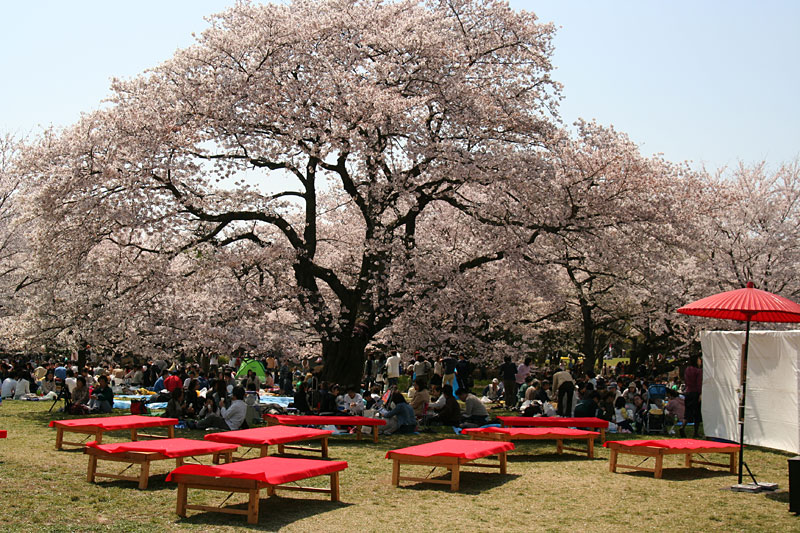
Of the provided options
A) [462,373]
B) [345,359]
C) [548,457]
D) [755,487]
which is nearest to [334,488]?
[548,457]

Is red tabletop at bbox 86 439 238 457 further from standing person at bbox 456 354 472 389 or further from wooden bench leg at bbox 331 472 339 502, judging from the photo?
standing person at bbox 456 354 472 389

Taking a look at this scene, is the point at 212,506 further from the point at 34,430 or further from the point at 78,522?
the point at 34,430

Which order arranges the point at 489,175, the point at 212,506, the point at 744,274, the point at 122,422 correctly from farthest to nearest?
the point at 744,274, the point at 489,175, the point at 122,422, the point at 212,506

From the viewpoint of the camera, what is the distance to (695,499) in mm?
8508

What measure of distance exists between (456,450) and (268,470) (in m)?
2.59

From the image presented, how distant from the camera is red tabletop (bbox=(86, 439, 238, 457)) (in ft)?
29.0

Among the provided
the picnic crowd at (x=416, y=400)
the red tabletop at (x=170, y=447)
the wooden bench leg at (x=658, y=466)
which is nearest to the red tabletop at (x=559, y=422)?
the picnic crowd at (x=416, y=400)

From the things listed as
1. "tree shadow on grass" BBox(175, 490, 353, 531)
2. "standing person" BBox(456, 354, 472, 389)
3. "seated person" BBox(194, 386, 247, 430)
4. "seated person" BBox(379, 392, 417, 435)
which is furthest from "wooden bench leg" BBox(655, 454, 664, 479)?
"standing person" BBox(456, 354, 472, 389)

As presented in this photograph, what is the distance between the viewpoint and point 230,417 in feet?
46.8

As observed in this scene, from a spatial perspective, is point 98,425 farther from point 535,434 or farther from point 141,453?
point 535,434

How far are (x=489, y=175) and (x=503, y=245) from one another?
185 cm

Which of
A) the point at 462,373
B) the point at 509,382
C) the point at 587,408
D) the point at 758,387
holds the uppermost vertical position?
the point at 758,387

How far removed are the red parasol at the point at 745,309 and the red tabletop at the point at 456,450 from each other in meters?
2.87

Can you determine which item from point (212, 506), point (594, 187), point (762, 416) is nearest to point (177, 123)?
point (594, 187)
